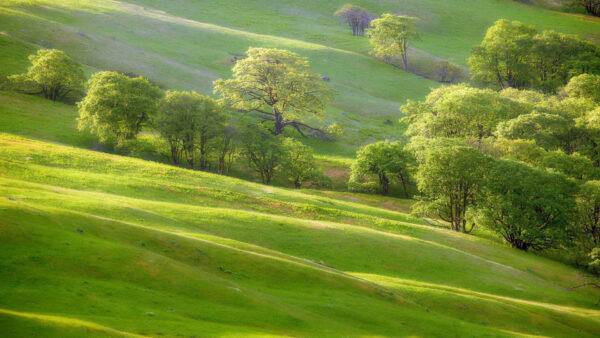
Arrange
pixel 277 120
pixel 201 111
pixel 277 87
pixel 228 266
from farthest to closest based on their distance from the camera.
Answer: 1. pixel 277 120
2. pixel 277 87
3. pixel 201 111
4. pixel 228 266

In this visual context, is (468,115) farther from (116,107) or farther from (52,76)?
(52,76)

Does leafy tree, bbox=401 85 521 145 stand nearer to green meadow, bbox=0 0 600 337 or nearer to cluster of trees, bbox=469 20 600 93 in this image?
green meadow, bbox=0 0 600 337

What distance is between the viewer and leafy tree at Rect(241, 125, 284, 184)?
247 feet

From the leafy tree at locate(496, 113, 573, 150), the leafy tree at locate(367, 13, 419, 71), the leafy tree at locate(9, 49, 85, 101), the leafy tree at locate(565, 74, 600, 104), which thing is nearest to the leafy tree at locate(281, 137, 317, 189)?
the leafy tree at locate(496, 113, 573, 150)

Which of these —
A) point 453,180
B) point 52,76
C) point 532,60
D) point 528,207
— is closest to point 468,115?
point 453,180

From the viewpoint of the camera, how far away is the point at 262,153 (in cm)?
7569

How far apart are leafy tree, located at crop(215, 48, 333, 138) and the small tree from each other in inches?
632

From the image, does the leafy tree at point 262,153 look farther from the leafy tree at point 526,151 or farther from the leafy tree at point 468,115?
the leafy tree at point 526,151

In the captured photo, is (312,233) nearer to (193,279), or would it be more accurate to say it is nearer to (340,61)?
(193,279)

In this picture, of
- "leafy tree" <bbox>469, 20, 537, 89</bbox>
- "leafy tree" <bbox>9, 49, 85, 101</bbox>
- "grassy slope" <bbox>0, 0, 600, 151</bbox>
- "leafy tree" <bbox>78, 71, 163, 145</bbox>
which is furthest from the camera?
"leafy tree" <bbox>469, 20, 537, 89</bbox>

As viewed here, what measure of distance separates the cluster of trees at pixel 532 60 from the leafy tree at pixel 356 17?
59.3 meters

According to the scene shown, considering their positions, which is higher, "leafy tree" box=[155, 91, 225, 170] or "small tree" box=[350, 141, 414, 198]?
"leafy tree" box=[155, 91, 225, 170]

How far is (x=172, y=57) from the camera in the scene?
117 m

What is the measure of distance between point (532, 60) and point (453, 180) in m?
83.2
